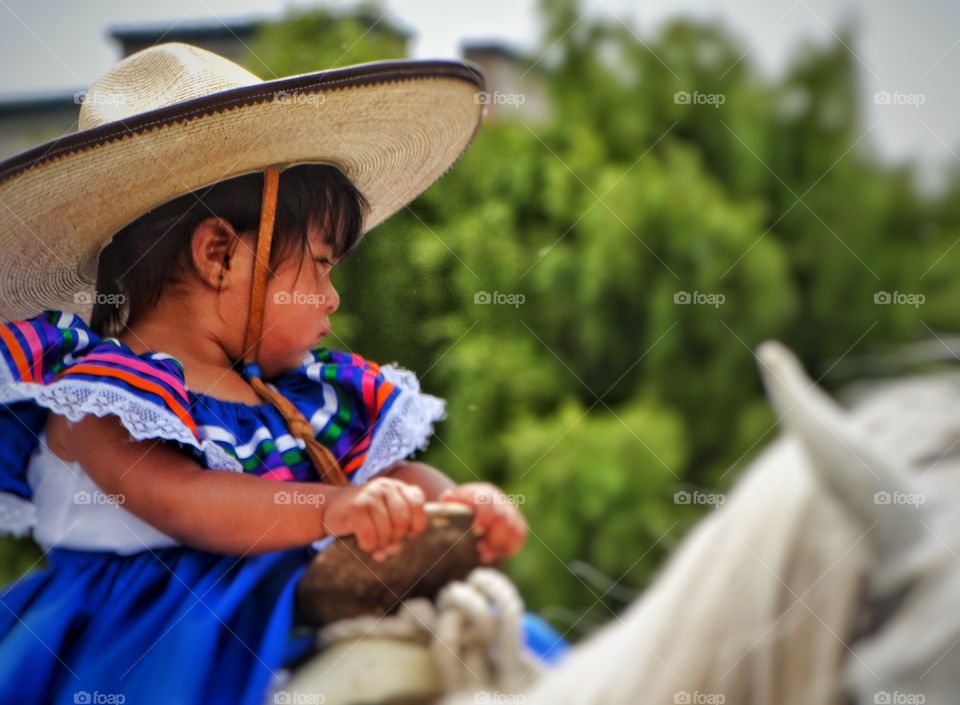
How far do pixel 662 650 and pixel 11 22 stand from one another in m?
0.84

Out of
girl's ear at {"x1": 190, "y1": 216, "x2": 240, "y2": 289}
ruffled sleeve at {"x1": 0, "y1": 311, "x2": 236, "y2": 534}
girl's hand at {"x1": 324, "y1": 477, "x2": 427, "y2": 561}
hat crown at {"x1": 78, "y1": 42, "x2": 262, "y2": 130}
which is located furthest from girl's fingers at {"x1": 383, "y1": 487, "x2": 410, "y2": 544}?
hat crown at {"x1": 78, "y1": 42, "x2": 262, "y2": 130}

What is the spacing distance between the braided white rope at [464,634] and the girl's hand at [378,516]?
0.20 feet

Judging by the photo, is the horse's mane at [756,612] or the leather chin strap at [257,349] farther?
the leather chin strap at [257,349]

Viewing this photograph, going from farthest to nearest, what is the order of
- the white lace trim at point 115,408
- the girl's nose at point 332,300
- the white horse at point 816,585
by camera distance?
the girl's nose at point 332,300 → the white lace trim at point 115,408 → the white horse at point 816,585

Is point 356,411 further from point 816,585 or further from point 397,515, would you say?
point 816,585

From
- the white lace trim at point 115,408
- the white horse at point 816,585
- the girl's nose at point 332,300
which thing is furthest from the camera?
the girl's nose at point 332,300

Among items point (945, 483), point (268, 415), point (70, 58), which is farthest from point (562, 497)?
point (70, 58)

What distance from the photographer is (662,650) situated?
0.69 meters

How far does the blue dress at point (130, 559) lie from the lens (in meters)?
0.77

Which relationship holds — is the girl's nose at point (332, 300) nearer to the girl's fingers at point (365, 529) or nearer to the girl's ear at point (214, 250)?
the girl's ear at point (214, 250)

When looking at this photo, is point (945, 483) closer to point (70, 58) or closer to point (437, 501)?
point (437, 501)

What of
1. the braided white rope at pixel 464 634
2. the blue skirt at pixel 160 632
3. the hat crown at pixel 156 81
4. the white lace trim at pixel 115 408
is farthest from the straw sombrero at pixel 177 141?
the braided white rope at pixel 464 634

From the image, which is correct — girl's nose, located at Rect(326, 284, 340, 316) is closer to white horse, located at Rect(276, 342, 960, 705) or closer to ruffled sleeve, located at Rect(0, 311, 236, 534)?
ruffled sleeve, located at Rect(0, 311, 236, 534)

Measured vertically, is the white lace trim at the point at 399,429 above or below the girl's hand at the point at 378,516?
above
